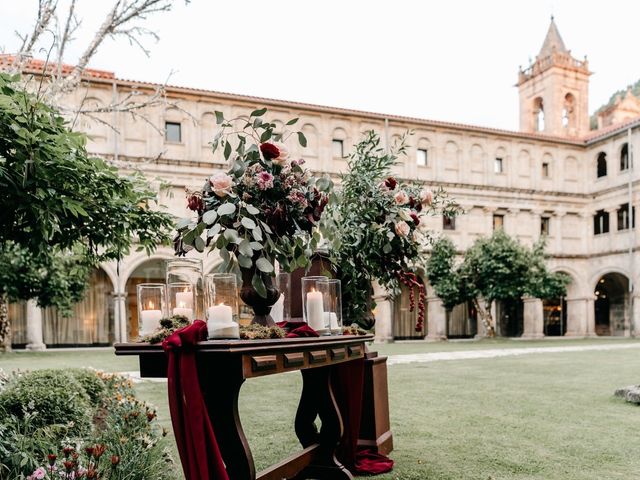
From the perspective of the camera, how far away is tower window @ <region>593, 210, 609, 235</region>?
32.4 meters

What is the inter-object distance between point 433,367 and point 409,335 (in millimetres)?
20180

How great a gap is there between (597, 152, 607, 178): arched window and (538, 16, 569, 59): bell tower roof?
45.3 ft

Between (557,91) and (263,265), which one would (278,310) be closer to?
(263,265)

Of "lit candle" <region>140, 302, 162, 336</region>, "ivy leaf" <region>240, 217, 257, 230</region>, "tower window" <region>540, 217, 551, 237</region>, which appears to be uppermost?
"tower window" <region>540, 217, 551, 237</region>

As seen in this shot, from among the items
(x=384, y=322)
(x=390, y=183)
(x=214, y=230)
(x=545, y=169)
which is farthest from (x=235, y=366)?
(x=545, y=169)

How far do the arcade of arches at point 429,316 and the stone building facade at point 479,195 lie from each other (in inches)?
2.2

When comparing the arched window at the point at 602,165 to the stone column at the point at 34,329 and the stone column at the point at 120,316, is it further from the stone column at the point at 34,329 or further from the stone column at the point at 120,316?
the stone column at the point at 34,329

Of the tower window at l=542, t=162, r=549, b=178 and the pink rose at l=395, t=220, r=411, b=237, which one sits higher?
the tower window at l=542, t=162, r=549, b=178

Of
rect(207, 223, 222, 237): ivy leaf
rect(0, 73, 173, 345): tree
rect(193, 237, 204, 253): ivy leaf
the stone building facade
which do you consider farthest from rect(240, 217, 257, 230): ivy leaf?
the stone building facade

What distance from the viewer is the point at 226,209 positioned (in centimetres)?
313

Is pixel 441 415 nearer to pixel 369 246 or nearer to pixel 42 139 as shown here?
pixel 369 246

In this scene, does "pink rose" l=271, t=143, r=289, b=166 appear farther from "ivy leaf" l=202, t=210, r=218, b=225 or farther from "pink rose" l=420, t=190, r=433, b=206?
"pink rose" l=420, t=190, r=433, b=206

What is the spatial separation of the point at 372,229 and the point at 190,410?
2.58 metres

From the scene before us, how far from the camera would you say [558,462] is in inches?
175
